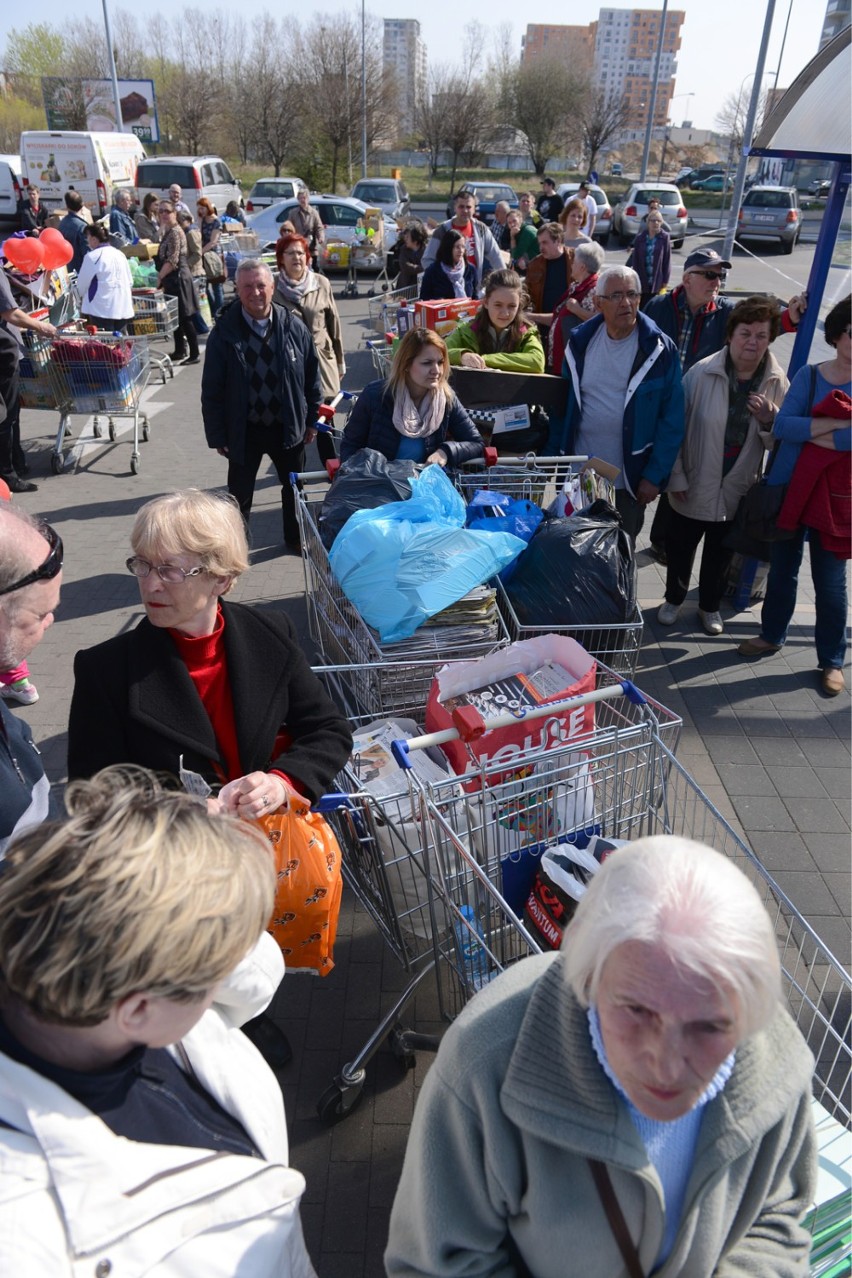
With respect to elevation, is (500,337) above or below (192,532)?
below

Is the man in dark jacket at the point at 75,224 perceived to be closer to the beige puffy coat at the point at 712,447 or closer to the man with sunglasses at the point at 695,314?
the man with sunglasses at the point at 695,314

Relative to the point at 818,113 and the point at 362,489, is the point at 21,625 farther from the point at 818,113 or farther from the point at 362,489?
the point at 818,113

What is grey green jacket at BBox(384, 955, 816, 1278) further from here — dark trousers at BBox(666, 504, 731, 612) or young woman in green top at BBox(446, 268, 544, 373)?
young woman in green top at BBox(446, 268, 544, 373)

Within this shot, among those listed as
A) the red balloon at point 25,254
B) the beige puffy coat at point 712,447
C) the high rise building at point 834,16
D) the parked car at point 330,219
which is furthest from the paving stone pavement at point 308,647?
the parked car at point 330,219

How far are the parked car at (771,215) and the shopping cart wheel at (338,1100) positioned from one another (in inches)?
1099

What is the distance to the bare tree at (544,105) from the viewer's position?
177ft

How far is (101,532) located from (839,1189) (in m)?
6.80

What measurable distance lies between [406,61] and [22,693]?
132143 millimetres

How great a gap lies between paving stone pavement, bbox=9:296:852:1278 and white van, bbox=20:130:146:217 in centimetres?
1611

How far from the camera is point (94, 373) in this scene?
779cm

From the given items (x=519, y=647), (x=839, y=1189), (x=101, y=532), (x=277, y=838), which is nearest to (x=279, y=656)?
(x=277, y=838)

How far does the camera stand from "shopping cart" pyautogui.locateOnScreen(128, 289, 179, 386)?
980cm

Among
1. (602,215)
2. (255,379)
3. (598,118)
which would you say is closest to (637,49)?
(598,118)

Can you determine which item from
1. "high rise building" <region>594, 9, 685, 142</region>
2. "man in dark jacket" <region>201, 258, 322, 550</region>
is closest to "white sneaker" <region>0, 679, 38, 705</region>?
"man in dark jacket" <region>201, 258, 322, 550</region>
